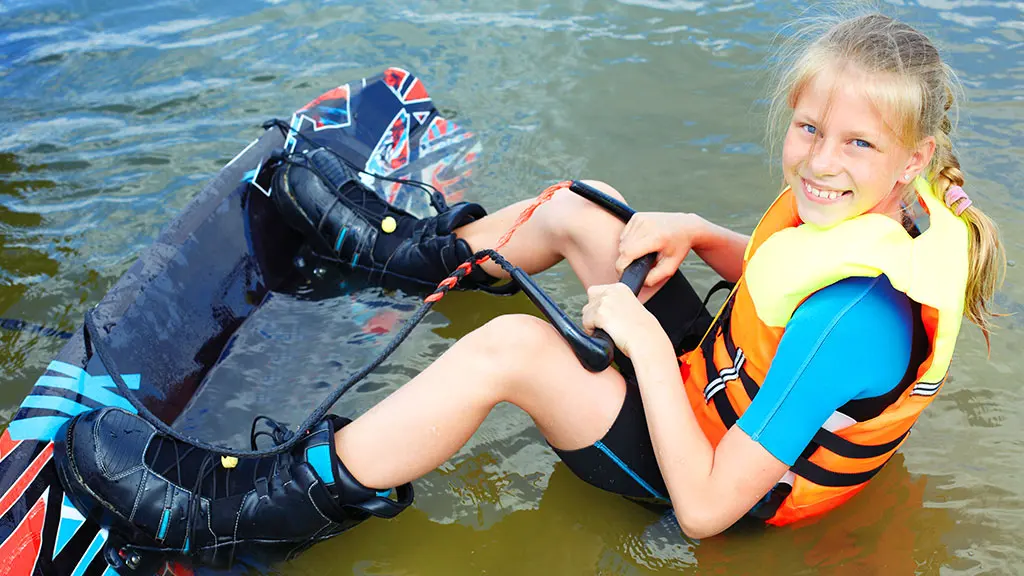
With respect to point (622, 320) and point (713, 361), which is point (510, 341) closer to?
point (622, 320)

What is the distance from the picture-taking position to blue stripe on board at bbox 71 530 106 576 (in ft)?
5.52

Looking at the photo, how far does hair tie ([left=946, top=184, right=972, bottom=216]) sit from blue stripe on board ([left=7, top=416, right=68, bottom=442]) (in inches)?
70.3

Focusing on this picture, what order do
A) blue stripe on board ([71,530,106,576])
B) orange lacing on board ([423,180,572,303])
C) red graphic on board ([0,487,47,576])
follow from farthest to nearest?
orange lacing on board ([423,180,572,303])
blue stripe on board ([71,530,106,576])
red graphic on board ([0,487,47,576])

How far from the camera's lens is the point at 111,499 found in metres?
1.70

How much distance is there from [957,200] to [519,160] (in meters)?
1.98

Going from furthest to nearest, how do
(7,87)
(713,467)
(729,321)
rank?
(7,87)
(729,321)
(713,467)

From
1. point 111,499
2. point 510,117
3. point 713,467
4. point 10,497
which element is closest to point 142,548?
point 111,499

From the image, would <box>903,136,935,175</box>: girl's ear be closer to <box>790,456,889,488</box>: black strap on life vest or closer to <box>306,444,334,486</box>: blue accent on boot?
<box>790,456,889,488</box>: black strap on life vest

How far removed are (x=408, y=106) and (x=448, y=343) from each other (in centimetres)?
120

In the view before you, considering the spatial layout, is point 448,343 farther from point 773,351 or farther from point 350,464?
point 773,351

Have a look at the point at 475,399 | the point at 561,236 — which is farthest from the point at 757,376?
the point at 561,236

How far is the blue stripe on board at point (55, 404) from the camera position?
176 cm

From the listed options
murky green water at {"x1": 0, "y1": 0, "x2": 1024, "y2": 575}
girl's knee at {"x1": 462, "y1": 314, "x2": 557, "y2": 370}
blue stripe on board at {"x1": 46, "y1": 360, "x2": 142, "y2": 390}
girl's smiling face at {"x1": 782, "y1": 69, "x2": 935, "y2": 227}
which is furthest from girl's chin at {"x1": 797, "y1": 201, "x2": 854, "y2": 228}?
blue stripe on board at {"x1": 46, "y1": 360, "x2": 142, "y2": 390}

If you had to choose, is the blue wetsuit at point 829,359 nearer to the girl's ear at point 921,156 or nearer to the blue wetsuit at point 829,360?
the blue wetsuit at point 829,360
